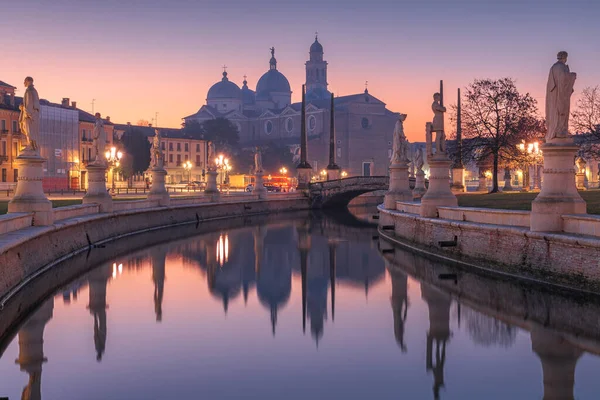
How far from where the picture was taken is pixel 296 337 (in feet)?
46.2

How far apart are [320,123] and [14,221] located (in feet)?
377

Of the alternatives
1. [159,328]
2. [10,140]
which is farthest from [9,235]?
[10,140]

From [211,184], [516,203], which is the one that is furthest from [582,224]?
[211,184]

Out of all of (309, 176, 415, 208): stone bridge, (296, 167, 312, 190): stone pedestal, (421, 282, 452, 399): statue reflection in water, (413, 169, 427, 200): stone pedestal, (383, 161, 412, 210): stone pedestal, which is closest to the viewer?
(421, 282, 452, 399): statue reflection in water

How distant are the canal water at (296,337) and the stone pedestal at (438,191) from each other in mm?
3154

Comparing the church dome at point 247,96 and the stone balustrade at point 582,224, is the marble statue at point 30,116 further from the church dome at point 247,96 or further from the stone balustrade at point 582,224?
the church dome at point 247,96

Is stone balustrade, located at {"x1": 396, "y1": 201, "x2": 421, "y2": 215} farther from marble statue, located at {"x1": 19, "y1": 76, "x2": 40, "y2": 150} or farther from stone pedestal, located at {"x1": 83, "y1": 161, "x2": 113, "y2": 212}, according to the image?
marble statue, located at {"x1": 19, "y1": 76, "x2": 40, "y2": 150}

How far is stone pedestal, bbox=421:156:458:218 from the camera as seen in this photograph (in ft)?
86.8

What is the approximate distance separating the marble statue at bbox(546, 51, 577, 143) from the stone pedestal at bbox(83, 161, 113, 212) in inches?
752

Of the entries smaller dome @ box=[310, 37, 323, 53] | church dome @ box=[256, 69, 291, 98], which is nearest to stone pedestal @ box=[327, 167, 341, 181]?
church dome @ box=[256, 69, 291, 98]

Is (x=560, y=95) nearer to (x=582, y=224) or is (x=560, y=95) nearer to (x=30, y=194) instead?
(x=582, y=224)

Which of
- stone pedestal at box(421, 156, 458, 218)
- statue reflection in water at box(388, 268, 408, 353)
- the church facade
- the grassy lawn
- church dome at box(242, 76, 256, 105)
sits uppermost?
church dome at box(242, 76, 256, 105)

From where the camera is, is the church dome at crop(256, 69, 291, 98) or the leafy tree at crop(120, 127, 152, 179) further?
the church dome at crop(256, 69, 291, 98)

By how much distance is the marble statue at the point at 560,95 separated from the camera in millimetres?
17609
